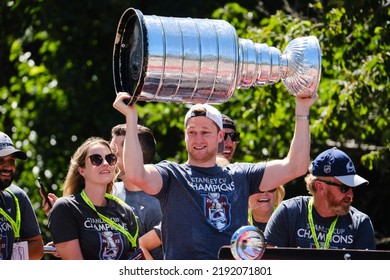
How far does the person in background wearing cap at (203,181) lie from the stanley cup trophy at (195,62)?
21 centimetres

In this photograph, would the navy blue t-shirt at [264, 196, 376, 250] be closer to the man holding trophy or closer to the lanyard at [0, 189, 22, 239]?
the man holding trophy

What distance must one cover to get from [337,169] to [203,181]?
3.62ft

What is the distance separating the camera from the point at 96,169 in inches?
307

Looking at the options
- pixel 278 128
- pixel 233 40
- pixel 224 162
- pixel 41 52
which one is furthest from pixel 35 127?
pixel 233 40

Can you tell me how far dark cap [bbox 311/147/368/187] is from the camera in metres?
7.84

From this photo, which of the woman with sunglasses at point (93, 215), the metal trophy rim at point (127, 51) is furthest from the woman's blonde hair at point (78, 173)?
the metal trophy rim at point (127, 51)

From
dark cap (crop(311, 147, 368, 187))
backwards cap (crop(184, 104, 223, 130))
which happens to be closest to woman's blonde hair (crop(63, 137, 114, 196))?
backwards cap (crop(184, 104, 223, 130))

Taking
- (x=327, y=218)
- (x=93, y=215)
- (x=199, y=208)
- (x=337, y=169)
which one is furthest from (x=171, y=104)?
(x=199, y=208)

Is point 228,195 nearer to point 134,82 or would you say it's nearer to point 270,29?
point 134,82

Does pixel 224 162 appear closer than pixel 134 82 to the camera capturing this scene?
No

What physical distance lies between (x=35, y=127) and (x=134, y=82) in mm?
10308

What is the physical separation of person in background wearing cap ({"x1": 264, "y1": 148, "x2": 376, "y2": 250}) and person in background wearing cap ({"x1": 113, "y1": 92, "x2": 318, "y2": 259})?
0.43 m

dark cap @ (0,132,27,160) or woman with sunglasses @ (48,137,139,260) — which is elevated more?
dark cap @ (0,132,27,160)
